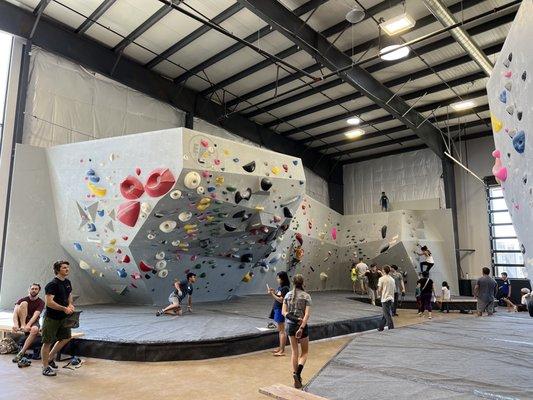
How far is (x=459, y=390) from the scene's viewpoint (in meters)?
3.69

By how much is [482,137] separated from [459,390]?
14602 millimetres

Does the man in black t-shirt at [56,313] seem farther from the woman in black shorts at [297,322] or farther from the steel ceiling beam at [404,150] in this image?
the steel ceiling beam at [404,150]

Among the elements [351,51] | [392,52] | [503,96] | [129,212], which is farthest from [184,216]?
[351,51]

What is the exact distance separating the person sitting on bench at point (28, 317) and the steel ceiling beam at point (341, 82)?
9.99 metres

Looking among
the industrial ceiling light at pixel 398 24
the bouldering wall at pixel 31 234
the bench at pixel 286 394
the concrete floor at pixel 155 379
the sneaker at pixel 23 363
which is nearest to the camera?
the bench at pixel 286 394

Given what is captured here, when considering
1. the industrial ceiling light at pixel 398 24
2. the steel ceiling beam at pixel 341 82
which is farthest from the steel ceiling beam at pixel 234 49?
the steel ceiling beam at pixel 341 82

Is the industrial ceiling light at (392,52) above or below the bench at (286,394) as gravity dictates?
above

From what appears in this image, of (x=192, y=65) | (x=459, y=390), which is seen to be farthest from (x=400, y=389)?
(x=192, y=65)

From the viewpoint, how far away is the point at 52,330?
4.54 m

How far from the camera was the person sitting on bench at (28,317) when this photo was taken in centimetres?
514

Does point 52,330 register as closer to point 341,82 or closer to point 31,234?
point 31,234

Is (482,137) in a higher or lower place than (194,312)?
higher

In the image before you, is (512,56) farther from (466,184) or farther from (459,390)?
(466,184)

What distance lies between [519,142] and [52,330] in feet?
16.7
